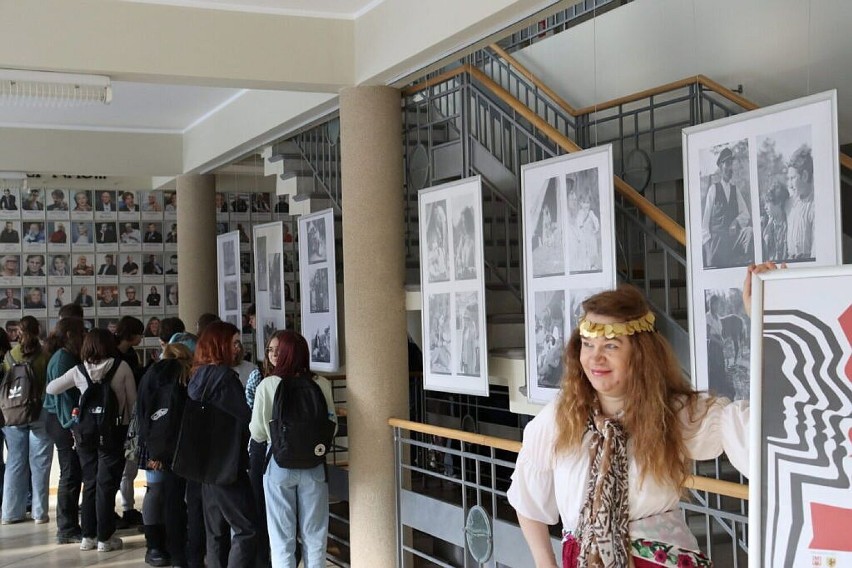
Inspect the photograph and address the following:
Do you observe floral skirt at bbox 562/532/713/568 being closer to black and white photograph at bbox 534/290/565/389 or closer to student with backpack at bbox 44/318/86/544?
black and white photograph at bbox 534/290/565/389

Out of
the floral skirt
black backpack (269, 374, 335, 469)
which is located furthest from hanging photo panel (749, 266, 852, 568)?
black backpack (269, 374, 335, 469)

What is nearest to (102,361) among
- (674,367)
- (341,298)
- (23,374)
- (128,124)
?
(23,374)

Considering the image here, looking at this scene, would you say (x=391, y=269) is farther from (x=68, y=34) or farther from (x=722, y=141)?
(x=722, y=141)

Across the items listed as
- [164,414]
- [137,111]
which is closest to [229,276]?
[137,111]

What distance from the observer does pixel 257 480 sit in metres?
7.24

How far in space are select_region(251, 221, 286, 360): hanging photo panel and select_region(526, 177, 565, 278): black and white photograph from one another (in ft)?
14.2

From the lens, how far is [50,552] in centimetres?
859

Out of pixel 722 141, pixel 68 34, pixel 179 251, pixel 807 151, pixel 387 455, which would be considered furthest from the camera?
pixel 179 251

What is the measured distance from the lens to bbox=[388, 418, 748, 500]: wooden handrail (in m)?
3.69

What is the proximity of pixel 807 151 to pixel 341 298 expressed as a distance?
618 centimetres

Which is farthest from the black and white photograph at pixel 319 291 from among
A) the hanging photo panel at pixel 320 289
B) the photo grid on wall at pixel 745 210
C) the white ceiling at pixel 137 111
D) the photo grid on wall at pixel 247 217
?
the photo grid on wall at pixel 745 210

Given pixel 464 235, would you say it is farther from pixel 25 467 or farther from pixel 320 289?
pixel 25 467

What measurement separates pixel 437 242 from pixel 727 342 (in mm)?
2644

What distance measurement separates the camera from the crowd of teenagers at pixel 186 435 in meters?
6.45
